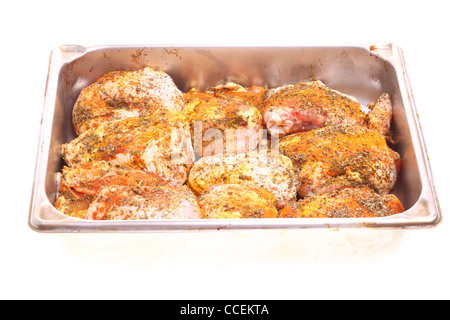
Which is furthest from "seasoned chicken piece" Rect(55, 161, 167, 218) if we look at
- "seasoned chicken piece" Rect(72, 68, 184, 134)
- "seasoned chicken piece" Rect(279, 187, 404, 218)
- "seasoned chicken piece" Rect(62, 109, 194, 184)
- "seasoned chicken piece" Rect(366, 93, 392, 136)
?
"seasoned chicken piece" Rect(366, 93, 392, 136)

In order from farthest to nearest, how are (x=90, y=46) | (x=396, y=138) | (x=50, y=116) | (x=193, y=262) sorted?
(x=90, y=46)
(x=396, y=138)
(x=50, y=116)
(x=193, y=262)

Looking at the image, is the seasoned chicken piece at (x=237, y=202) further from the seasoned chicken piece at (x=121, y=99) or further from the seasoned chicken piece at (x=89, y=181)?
the seasoned chicken piece at (x=121, y=99)

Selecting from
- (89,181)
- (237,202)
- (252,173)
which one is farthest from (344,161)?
(89,181)

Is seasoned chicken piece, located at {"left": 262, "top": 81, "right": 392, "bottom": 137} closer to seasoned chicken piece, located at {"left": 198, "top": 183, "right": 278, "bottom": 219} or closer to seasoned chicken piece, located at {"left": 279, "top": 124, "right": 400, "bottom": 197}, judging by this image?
seasoned chicken piece, located at {"left": 279, "top": 124, "right": 400, "bottom": 197}

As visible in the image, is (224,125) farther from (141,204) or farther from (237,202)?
(141,204)

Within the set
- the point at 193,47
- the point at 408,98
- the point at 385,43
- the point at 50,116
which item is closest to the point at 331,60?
the point at 385,43

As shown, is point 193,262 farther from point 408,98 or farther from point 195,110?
point 408,98
